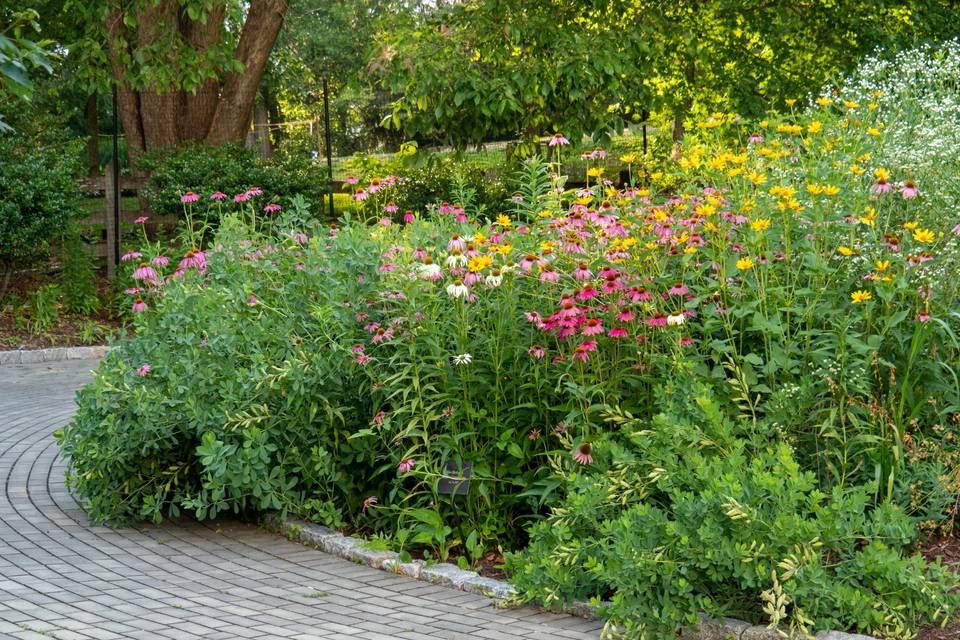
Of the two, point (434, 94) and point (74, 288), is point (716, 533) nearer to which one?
point (434, 94)

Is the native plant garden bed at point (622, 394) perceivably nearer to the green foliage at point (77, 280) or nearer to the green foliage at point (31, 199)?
the green foliage at point (31, 199)

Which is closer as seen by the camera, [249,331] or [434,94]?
[249,331]

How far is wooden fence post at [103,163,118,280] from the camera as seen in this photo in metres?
16.2

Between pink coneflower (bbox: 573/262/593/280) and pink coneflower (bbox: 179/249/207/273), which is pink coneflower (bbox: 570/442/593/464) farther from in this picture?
pink coneflower (bbox: 179/249/207/273)

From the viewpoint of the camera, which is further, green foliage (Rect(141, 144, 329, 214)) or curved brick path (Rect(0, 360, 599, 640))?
green foliage (Rect(141, 144, 329, 214))

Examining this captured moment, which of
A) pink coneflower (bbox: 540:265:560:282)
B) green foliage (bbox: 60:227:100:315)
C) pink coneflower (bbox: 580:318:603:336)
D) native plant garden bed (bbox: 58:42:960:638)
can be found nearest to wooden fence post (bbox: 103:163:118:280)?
green foliage (bbox: 60:227:100:315)

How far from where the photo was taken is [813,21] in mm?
17828

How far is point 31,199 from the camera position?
13.9 metres

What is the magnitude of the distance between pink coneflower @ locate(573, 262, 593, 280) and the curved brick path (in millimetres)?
1705

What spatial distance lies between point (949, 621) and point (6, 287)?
13030 millimetres

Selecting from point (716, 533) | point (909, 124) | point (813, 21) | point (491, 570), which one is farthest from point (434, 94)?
point (716, 533)

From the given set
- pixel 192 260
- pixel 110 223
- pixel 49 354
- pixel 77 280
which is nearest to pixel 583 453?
pixel 192 260

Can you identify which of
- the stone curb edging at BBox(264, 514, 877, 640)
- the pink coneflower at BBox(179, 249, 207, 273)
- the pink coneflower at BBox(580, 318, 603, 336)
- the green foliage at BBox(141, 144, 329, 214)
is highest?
the green foliage at BBox(141, 144, 329, 214)

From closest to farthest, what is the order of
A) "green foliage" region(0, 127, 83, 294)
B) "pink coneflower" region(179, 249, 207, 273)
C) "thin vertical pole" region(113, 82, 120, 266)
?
"pink coneflower" region(179, 249, 207, 273), "green foliage" region(0, 127, 83, 294), "thin vertical pole" region(113, 82, 120, 266)
